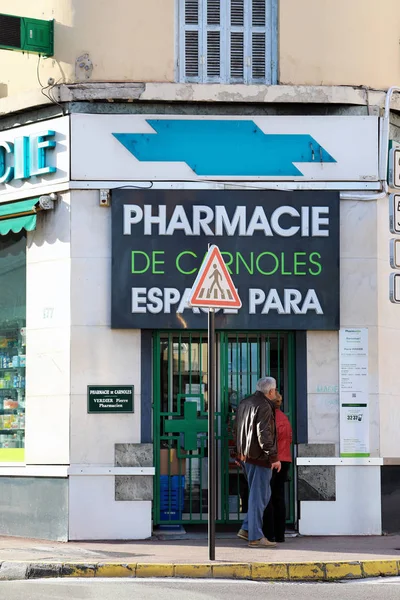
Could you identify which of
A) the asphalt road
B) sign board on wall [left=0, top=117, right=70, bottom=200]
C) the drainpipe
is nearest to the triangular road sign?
the asphalt road

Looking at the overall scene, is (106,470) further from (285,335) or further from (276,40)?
(276,40)

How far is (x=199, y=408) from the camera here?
13961mm

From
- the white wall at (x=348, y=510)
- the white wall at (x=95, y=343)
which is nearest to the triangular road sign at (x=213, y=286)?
the white wall at (x=95, y=343)

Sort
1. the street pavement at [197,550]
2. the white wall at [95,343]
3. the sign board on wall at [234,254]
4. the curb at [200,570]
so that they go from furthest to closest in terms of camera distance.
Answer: the sign board on wall at [234,254]
the white wall at [95,343]
the street pavement at [197,550]
the curb at [200,570]

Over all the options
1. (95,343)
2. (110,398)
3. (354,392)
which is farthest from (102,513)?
(354,392)

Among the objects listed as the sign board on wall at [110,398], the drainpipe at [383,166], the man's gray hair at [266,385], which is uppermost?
the drainpipe at [383,166]

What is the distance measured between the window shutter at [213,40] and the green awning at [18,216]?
256 centimetres

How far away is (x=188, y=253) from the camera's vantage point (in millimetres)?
13789

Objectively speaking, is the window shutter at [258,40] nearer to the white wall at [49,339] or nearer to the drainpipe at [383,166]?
the drainpipe at [383,166]

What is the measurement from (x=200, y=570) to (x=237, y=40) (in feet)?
21.1

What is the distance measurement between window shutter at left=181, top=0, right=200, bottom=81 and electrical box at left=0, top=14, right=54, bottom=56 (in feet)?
5.21

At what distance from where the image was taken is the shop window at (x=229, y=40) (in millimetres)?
14148

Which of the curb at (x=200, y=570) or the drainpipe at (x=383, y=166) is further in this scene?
the drainpipe at (x=383, y=166)

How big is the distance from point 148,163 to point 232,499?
400 cm
